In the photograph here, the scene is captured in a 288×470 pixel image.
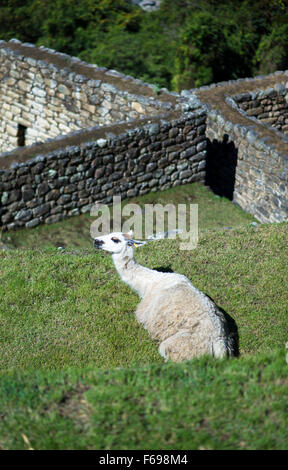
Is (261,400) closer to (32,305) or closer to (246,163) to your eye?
(32,305)

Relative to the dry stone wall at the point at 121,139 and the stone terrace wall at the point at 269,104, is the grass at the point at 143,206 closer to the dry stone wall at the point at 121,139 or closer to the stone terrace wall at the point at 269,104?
the dry stone wall at the point at 121,139

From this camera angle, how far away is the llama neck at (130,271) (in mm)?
7164

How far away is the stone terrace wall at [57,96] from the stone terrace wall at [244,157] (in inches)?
53.6

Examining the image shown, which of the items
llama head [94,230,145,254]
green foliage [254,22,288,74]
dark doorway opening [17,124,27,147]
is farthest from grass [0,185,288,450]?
green foliage [254,22,288,74]

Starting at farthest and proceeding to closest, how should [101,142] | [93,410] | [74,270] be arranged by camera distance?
[101,142] → [74,270] → [93,410]

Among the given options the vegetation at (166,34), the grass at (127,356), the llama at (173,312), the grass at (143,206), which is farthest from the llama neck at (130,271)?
the vegetation at (166,34)

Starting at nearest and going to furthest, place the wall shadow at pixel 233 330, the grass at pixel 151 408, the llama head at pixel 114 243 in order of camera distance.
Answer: the grass at pixel 151 408 → the wall shadow at pixel 233 330 → the llama head at pixel 114 243

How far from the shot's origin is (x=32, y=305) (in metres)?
7.35

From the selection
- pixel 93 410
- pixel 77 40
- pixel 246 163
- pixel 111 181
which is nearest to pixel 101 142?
pixel 111 181

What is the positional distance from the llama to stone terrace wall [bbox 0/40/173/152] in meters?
6.18

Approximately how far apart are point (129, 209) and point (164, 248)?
3.28 metres

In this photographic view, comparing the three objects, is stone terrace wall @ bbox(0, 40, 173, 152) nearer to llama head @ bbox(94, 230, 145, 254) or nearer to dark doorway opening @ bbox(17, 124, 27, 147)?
dark doorway opening @ bbox(17, 124, 27, 147)

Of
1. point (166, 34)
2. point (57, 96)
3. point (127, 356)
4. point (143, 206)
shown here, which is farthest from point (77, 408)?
point (166, 34)

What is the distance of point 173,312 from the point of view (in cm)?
650
